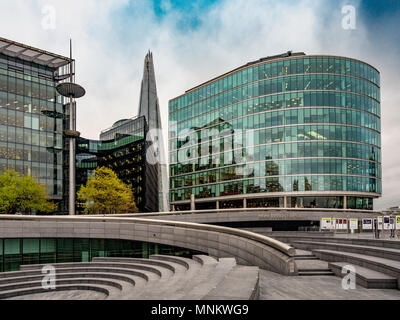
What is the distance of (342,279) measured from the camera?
39.4 feet

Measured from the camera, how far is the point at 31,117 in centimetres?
6212

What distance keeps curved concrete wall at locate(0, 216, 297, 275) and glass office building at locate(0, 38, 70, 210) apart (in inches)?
1694

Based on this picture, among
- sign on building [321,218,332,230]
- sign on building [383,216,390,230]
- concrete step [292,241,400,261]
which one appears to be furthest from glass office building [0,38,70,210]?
sign on building [383,216,390,230]

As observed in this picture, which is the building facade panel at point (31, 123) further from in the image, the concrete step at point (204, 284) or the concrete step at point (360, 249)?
the concrete step at point (204, 284)

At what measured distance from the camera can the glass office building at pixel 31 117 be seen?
58.9 metres

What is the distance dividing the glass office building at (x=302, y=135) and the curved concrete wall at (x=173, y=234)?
48.8 m

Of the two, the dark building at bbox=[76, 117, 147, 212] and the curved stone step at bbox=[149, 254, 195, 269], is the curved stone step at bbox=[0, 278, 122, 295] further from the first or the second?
the dark building at bbox=[76, 117, 147, 212]

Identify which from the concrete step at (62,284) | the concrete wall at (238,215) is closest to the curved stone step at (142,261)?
the concrete step at (62,284)

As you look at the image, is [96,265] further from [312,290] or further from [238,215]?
[238,215]

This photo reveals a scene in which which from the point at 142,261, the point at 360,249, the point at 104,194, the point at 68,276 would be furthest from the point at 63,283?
the point at 104,194

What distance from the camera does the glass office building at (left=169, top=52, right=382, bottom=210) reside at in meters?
65.2
